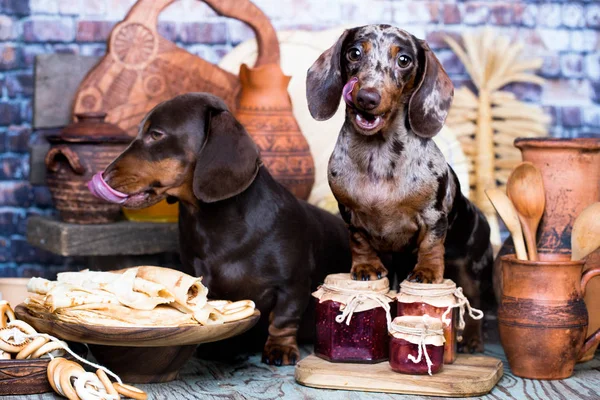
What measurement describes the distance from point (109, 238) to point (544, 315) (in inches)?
63.6

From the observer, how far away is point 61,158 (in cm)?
Result: 335

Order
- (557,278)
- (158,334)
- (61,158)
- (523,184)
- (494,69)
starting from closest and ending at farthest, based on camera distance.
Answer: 1. (158,334)
2. (557,278)
3. (523,184)
4. (61,158)
5. (494,69)

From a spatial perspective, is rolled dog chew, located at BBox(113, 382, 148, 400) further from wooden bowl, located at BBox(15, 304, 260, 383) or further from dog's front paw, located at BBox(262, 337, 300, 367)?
dog's front paw, located at BBox(262, 337, 300, 367)

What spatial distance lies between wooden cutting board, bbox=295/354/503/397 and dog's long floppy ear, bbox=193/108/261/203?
539 mm

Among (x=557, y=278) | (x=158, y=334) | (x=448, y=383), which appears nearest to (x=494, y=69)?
(x=557, y=278)

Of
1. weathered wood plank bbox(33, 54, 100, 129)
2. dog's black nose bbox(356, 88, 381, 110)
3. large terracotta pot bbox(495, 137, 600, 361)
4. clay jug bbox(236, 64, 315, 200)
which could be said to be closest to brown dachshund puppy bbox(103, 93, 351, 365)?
dog's black nose bbox(356, 88, 381, 110)

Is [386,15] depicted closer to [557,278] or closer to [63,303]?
[557,278]

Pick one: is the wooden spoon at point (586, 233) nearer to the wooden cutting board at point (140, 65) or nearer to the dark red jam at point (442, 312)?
the dark red jam at point (442, 312)

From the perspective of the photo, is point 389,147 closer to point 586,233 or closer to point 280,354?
point 586,233

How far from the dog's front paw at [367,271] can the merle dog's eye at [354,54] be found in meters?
0.59

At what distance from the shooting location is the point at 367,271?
258 centimetres

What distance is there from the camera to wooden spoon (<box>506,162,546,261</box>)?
2715 mm

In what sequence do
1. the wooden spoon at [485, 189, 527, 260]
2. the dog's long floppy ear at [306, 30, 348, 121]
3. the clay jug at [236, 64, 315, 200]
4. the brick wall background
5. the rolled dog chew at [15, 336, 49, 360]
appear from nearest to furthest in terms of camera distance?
1. the rolled dog chew at [15, 336, 49, 360]
2. the dog's long floppy ear at [306, 30, 348, 121]
3. the wooden spoon at [485, 189, 527, 260]
4. the clay jug at [236, 64, 315, 200]
5. the brick wall background

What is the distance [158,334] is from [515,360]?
3.38 feet
